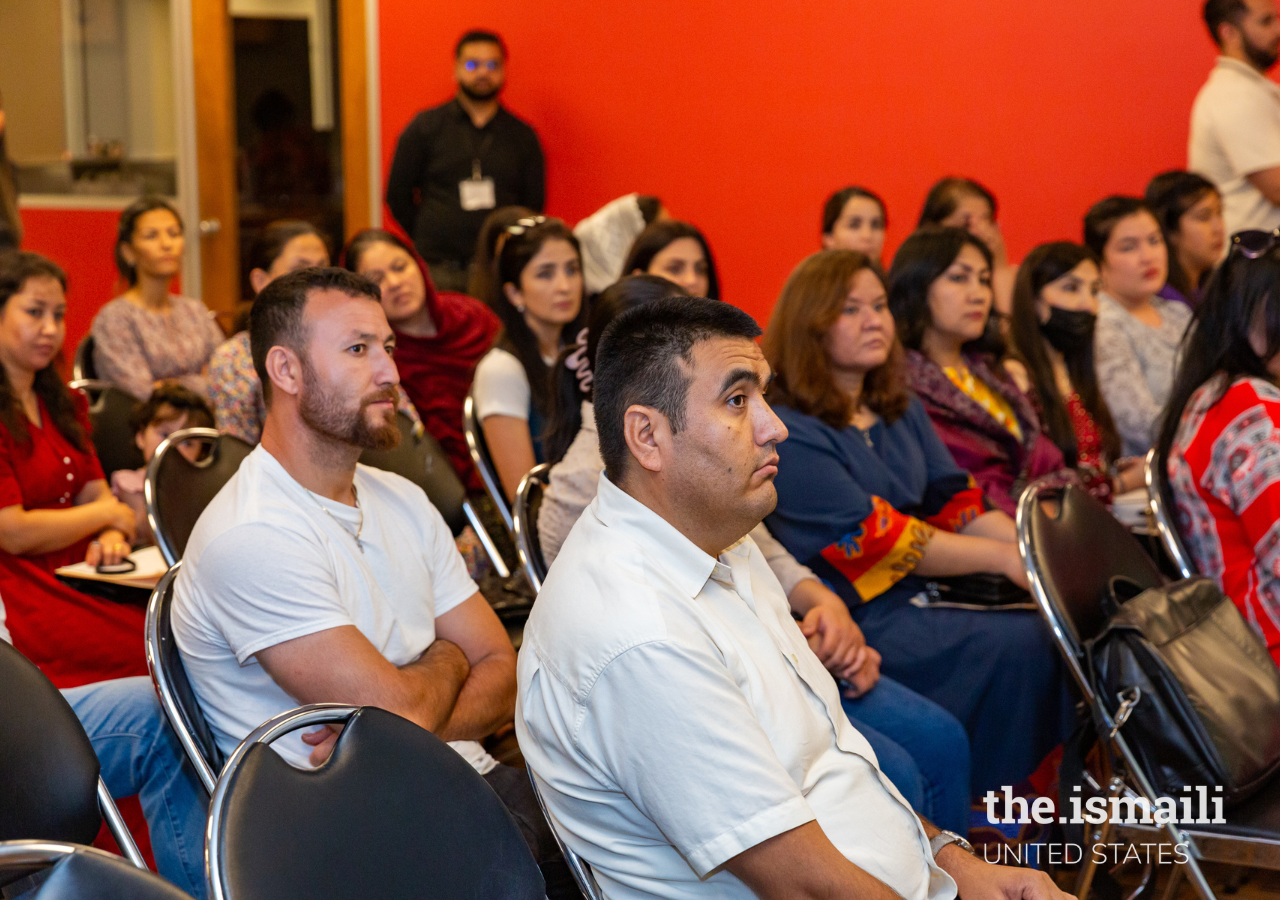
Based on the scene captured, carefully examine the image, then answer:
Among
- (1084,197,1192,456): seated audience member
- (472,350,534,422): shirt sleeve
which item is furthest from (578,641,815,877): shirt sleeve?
(1084,197,1192,456): seated audience member

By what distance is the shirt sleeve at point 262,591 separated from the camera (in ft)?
5.55

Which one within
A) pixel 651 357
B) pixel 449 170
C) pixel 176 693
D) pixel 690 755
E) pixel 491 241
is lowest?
pixel 176 693

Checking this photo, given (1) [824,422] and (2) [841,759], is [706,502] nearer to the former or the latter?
(2) [841,759]

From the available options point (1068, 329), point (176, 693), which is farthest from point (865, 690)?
point (1068, 329)

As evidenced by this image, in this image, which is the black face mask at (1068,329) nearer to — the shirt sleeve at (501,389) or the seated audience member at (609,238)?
the shirt sleeve at (501,389)

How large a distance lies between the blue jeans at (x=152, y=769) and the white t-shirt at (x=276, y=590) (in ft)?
0.47

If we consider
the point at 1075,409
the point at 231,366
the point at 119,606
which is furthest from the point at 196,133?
the point at 1075,409

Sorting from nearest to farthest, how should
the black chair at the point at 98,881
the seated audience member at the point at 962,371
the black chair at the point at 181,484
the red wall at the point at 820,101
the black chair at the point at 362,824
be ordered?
the black chair at the point at 98,881
the black chair at the point at 362,824
the black chair at the point at 181,484
the seated audience member at the point at 962,371
the red wall at the point at 820,101

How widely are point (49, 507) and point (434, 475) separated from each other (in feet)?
2.84

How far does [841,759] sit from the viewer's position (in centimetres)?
148

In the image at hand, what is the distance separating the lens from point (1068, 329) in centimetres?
354

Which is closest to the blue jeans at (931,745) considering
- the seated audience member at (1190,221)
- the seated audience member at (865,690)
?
the seated audience member at (865,690)

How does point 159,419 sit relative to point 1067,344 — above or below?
below

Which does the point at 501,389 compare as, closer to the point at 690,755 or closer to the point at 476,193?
the point at 690,755
